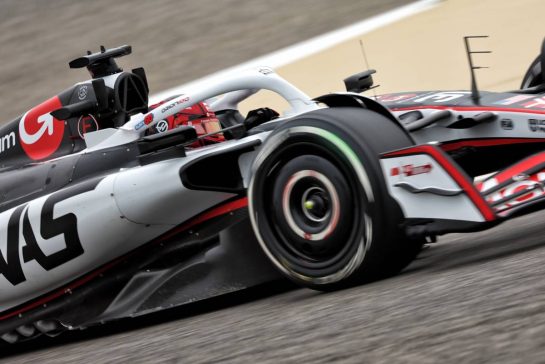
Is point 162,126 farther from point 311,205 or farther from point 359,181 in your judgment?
point 359,181

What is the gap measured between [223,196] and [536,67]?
254cm

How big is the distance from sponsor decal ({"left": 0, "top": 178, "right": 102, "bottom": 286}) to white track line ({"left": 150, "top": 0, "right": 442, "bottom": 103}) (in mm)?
7486

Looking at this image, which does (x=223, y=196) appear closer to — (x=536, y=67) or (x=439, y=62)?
(x=536, y=67)

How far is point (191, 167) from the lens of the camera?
5.36 meters

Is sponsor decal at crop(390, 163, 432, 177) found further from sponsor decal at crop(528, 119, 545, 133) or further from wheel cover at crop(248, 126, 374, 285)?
sponsor decal at crop(528, 119, 545, 133)

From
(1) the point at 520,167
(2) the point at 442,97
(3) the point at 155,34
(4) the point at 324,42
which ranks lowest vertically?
(1) the point at 520,167

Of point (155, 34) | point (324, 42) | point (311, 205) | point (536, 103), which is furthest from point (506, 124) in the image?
point (155, 34)

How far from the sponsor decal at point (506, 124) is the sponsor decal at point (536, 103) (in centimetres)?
16

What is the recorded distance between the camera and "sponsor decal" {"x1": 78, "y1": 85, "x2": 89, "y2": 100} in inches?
258

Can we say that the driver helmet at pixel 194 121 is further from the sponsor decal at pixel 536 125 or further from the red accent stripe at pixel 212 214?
the sponsor decal at pixel 536 125

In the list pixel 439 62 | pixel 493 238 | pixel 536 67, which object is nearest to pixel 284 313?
pixel 493 238

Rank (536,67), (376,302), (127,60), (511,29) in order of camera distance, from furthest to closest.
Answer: (127,60), (511,29), (536,67), (376,302)

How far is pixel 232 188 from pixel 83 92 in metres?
1.68

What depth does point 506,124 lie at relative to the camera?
501 centimetres
